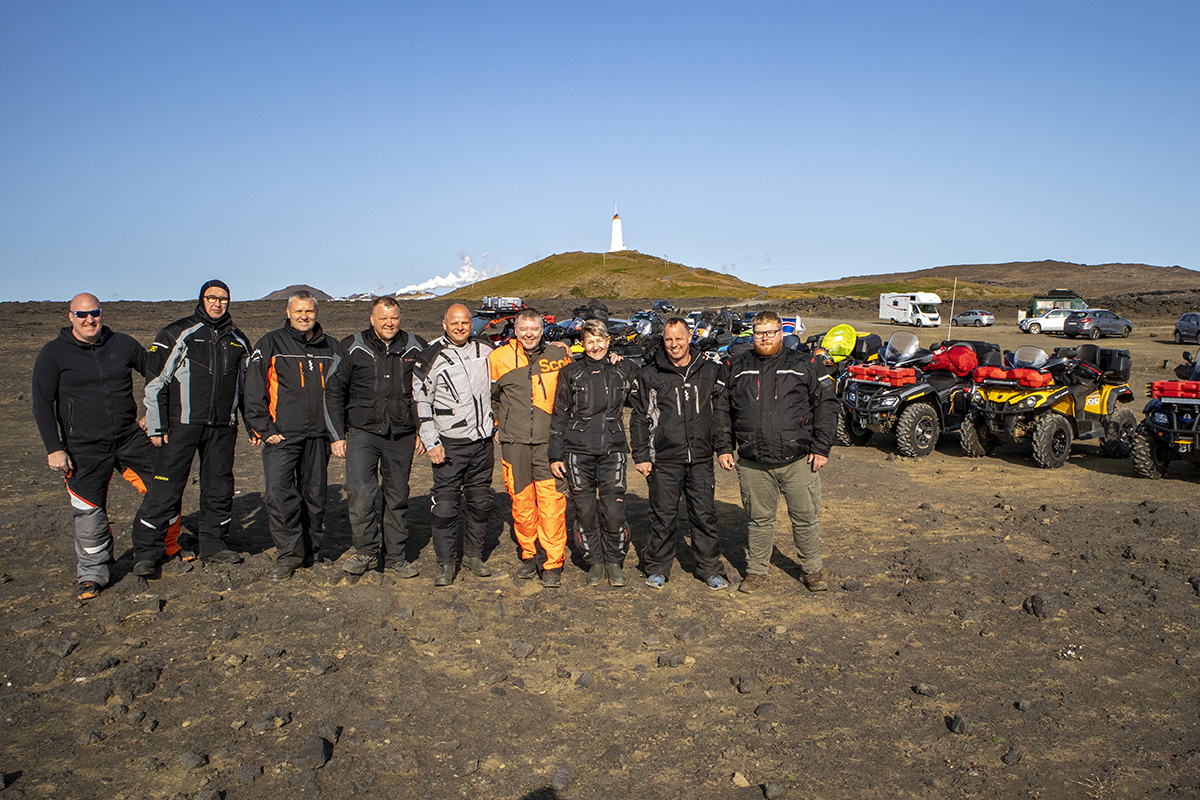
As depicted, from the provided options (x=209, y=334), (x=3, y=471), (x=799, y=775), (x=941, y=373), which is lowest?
(x=799, y=775)

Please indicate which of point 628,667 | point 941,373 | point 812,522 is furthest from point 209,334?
point 941,373

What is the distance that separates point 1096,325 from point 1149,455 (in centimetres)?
2973

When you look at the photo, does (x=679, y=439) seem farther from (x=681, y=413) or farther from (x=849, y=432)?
(x=849, y=432)

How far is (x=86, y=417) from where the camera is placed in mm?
5320

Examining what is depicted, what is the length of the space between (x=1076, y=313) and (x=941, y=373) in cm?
3010

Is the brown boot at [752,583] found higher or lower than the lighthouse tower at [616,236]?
lower

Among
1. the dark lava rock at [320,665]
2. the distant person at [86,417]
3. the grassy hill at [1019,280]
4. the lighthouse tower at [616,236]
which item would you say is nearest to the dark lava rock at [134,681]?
the dark lava rock at [320,665]

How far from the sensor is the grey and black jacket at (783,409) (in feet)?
17.3

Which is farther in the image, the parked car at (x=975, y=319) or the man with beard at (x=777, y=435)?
the parked car at (x=975, y=319)

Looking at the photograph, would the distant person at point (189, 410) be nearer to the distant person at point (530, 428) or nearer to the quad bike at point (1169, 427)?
the distant person at point (530, 428)

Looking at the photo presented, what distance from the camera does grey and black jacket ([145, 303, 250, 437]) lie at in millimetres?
5566

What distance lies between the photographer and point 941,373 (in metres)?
10.8

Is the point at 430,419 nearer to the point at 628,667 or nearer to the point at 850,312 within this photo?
the point at 628,667

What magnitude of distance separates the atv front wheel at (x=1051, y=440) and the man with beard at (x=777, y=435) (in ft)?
17.3
